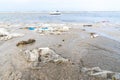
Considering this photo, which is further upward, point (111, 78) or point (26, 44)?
point (111, 78)

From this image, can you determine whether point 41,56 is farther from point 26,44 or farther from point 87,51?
point 26,44

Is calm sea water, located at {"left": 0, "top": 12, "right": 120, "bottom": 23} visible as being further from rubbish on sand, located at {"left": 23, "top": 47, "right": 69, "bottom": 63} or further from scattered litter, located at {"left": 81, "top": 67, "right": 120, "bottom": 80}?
scattered litter, located at {"left": 81, "top": 67, "right": 120, "bottom": 80}

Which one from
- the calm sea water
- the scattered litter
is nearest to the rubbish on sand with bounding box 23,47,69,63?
the scattered litter

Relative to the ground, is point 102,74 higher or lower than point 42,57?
higher

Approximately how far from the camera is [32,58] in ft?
36.8

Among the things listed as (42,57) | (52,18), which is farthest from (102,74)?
(52,18)

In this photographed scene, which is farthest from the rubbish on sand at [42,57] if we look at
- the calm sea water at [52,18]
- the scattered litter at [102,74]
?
the calm sea water at [52,18]

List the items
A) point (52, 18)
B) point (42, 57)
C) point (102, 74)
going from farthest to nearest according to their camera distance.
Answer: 1. point (52, 18)
2. point (42, 57)
3. point (102, 74)

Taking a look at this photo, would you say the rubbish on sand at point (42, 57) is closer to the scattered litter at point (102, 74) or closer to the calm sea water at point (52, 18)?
the scattered litter at point (102, 74)

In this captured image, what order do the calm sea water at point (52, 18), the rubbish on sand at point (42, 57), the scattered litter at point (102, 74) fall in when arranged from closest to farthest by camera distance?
1. the scattered litter at point (102, 74)
2. the rubbish on sand at point (42, 57)
3. the calm sea water at point (52, 18)

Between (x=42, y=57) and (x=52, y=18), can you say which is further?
(x=52, y=18)

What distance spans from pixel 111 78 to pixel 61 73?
2.00 meters

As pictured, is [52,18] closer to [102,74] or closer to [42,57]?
[42,57]

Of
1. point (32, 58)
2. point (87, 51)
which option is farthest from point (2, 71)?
point (87, 51)
